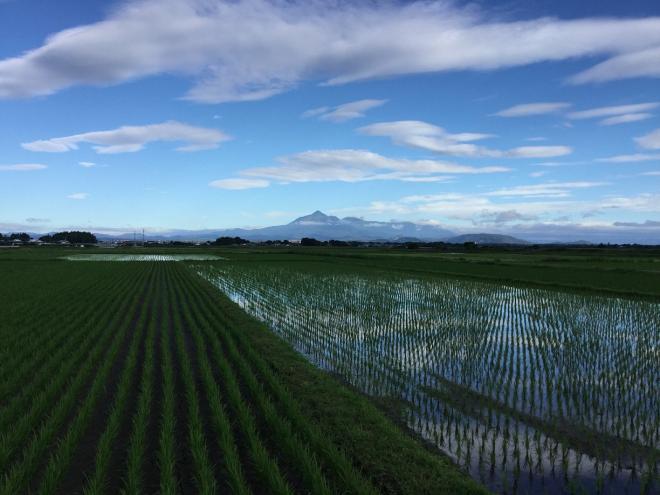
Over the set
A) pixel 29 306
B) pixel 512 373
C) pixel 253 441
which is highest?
pixel 29 306

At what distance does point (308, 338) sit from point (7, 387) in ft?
20.1

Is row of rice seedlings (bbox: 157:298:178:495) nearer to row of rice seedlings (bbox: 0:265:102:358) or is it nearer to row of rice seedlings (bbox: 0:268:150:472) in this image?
row of rice seedlings (bbox: 0:268:150:472)

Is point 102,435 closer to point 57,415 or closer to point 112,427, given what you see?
point 112,427

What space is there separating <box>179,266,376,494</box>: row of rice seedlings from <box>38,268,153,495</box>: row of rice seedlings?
1867 mm

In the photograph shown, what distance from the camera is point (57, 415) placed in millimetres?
5625

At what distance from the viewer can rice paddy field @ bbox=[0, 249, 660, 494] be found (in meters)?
4.43

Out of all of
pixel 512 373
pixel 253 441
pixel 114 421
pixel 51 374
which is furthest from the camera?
pixel 512 373

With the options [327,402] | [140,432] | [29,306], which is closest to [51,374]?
[140,432]

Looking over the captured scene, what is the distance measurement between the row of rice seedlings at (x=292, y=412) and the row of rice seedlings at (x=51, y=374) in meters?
2.72

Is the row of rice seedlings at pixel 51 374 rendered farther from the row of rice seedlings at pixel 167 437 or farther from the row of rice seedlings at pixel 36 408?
the row of rice seedlings at pixel 167 437

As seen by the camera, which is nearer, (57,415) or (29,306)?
(57,415)

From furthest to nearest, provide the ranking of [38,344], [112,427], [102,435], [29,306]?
[29,306]
[38,344]
[112,427]
[102,435]

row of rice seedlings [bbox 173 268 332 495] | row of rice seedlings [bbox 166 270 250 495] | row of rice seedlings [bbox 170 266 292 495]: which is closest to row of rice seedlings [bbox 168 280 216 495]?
row of rice seedlings [bbox 166 270 250 495]

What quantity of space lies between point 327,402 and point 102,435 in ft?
9.36
